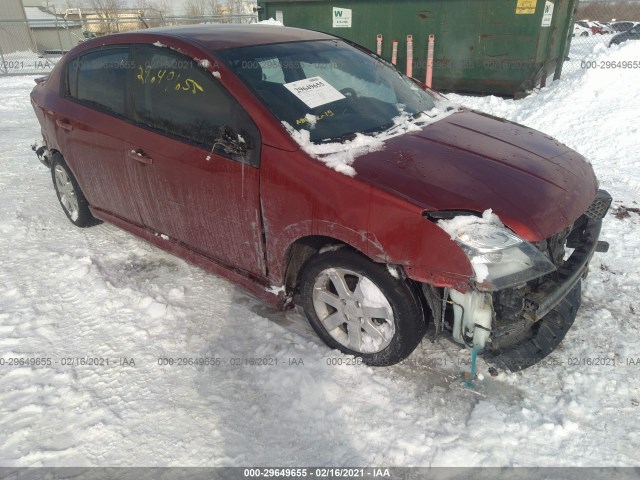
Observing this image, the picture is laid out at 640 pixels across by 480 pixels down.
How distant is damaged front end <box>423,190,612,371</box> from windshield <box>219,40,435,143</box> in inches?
39.8

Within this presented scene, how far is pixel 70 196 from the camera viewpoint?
4406 mm

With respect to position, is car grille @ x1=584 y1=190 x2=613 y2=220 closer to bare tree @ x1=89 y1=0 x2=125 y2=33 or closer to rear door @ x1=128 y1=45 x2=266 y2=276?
rear door @ x1=128 y1=45 x2=266 y2=276

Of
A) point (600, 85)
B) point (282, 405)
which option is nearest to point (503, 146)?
point (282, 405)

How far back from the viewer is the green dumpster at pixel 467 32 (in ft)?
29.4

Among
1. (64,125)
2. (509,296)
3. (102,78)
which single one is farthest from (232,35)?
(509,296)

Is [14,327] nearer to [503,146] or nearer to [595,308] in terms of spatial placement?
[503,146]

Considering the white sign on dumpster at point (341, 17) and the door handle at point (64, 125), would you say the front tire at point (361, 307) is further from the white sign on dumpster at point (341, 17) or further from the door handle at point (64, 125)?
the white sign on dumpster at point (341, 17)

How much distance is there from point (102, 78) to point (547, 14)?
8.45 metres

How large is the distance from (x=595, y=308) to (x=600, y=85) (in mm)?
5355

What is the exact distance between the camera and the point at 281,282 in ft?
9.42

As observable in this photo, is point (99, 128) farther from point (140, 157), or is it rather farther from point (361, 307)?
point (361, 307)

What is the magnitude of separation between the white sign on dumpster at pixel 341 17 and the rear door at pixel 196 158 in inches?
322

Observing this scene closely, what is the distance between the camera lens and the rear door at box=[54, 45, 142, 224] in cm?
341

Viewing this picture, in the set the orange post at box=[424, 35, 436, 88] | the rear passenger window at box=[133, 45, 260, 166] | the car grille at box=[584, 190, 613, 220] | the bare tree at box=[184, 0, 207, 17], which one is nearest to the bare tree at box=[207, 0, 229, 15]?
Answer: the bare tree at box=[184, 0, 207, 17]
